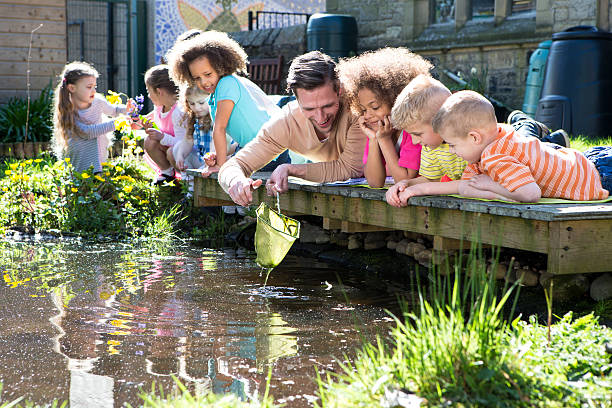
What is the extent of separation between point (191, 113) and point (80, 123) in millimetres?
1587

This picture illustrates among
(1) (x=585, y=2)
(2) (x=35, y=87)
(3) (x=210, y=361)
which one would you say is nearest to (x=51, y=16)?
(2) (x=35, y=87)

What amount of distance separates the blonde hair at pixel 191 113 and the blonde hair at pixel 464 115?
350cm

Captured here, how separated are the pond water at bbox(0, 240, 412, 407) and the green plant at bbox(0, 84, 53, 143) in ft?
19.8

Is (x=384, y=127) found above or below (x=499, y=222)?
above

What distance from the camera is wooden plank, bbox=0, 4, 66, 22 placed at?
11992 millimetres

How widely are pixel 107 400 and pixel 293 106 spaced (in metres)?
2.65

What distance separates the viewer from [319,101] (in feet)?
14.8

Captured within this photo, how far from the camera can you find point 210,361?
3.18 metres

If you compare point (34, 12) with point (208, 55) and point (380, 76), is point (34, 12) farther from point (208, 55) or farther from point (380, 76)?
point (380, 76)

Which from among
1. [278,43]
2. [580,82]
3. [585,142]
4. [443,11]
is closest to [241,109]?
[585,142]

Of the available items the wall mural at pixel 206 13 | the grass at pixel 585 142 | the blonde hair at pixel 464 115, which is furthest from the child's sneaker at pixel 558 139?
the wall mural at pixel 206 13

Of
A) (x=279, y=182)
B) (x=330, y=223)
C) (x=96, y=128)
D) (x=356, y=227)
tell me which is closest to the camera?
(x=279, y=182)

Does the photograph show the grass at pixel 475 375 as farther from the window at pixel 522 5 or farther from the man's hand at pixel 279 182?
the window at pixel 522 5

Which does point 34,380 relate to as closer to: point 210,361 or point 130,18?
point 210,361
